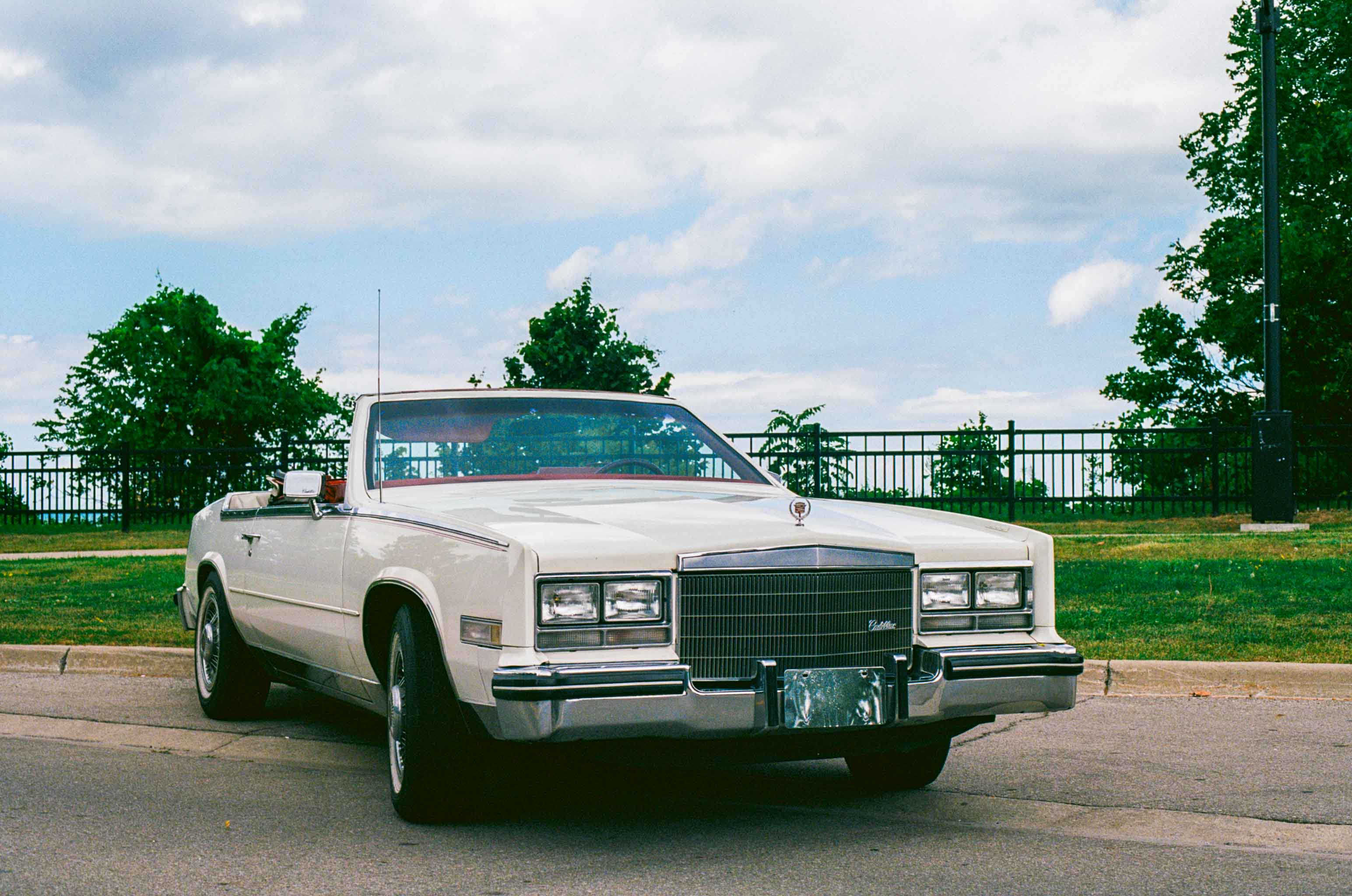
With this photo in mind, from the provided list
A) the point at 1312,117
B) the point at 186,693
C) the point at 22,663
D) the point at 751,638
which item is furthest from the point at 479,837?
the point at 1312,117

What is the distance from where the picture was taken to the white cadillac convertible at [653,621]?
173 inches

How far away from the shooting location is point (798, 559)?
4.62m

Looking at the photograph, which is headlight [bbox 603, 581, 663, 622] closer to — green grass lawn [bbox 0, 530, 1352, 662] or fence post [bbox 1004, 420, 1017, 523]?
green grass lawn [bbox 0, 530, 1352, 662]

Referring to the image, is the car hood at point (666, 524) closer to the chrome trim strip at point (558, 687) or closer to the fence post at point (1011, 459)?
the chrome trim strip at point (558, 687)

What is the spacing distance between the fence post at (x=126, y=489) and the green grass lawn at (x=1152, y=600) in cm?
784

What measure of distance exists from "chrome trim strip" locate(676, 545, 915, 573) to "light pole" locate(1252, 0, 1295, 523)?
15763 mm

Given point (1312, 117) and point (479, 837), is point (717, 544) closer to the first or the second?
point (479, 837)

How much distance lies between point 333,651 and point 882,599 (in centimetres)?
225

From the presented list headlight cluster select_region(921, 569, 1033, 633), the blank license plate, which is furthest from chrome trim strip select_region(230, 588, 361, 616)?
headlight cluster select_region(921, 569, 1033, 633)

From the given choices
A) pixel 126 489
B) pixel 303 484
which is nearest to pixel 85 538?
pixel 126 489

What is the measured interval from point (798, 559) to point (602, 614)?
0.65 m

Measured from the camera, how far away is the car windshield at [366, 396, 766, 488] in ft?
19.7

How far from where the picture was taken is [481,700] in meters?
4.46

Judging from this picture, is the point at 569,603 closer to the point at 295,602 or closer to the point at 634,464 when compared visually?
the point at 634,464
